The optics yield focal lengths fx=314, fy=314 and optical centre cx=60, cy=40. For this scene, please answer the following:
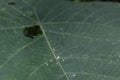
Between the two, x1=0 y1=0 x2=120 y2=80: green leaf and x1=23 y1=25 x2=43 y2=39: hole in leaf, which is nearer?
x1=0 y1=0 x2=120 y2=80: green leaf

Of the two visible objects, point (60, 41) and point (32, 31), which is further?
point (32, 31)

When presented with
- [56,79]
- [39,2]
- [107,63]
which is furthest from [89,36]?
[39,2]

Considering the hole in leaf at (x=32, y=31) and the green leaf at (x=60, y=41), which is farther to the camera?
the hole in leaf at (x=32, y=31)

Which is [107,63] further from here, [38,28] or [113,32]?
[38,28]
